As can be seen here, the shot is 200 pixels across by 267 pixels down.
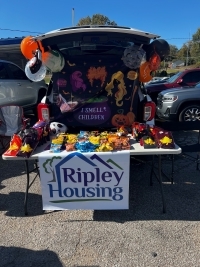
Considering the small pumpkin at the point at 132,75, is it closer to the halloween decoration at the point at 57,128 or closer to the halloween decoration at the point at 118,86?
the halloween decoration at the point at 118,86

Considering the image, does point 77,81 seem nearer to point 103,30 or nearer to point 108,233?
point 103,30

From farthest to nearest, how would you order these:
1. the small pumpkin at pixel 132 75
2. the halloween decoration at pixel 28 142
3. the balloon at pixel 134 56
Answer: the small pumpkin at pixel 132 75
the balloon at pixel 134 56
the halloween decoration at pixel 28 142

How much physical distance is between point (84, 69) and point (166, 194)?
208cm

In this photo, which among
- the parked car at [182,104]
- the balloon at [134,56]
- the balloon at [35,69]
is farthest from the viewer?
the parked car at [182,104]

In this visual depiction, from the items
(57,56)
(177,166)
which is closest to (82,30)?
(57,56)

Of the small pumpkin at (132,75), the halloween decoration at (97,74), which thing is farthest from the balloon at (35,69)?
the small pumpkin at (132,75)

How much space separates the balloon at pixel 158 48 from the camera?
332 centimetres

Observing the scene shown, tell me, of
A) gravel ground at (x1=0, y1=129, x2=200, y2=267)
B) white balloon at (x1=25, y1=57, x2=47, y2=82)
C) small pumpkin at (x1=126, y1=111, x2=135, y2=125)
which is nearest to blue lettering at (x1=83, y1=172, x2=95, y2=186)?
gravel ground at (x1=0, y1=129, x2=200, y2=267)

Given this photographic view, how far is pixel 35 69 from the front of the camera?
3.37 meters

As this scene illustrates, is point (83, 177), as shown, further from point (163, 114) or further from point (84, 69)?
point (163, 114)

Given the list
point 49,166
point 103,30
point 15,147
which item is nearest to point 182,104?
point 103,30

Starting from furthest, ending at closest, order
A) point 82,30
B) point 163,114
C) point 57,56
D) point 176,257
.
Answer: point 163,114
point 57,56
point 82,30
point 176,257

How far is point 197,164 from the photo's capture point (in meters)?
4.04

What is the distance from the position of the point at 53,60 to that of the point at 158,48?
1447 millimetres
